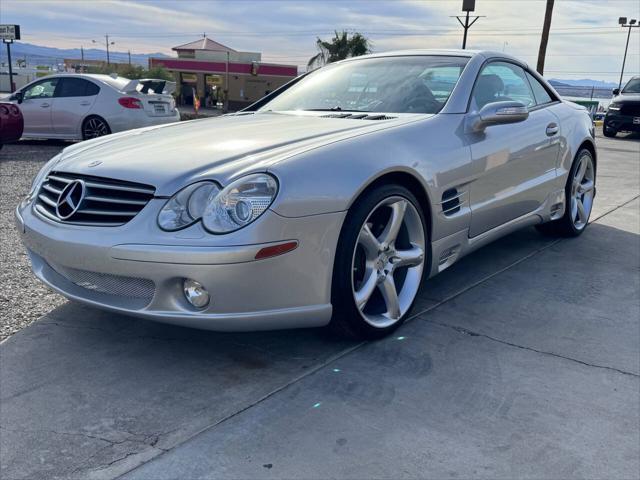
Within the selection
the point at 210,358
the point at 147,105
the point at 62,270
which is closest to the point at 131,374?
the point at 210,358

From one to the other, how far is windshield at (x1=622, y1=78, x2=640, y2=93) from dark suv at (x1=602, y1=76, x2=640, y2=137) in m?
0.35

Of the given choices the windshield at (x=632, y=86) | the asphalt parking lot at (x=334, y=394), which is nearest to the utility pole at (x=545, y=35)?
the windshield at (x=632, y=86)

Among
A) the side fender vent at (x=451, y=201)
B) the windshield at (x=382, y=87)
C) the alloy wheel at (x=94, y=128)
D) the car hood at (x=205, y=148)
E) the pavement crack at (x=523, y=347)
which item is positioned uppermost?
the windshield at (x=382, y=87)

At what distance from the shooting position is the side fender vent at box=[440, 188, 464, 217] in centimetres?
336

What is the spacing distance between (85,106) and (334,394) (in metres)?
9.87

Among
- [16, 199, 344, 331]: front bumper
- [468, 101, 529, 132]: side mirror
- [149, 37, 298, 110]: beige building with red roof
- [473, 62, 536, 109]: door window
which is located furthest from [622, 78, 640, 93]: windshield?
[149, 37, 298, 110]: beige building with red roof

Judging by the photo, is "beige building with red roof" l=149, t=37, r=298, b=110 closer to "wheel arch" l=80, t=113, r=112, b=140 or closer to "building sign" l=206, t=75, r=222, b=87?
"building sign" l=206, t=75, r=222, b=87

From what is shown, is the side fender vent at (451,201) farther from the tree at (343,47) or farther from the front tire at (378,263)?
the tree at (343,47)

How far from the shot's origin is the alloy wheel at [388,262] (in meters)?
3.00

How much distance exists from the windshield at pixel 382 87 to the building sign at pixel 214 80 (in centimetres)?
5543

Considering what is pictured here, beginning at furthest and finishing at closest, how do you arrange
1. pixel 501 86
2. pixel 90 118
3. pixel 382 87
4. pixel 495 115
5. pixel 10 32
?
pixel 10 32 < pixel 90 118 < pixel 501 86 < pixel 382 87 < pixel 495 115

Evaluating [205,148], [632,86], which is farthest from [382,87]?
[632,86]

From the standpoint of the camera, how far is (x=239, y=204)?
2.54 m

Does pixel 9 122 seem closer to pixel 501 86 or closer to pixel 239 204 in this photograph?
pixel 501 86
